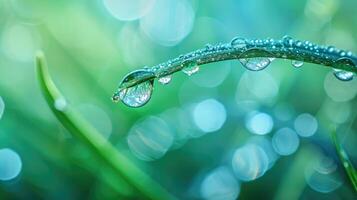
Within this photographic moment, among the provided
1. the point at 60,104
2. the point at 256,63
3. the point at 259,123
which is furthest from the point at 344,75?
the point at 259,123

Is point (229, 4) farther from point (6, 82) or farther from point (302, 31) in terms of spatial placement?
point (6, 82)

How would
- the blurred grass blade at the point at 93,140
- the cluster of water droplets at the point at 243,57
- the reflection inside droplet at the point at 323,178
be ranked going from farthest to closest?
1. the reflection inside droplet at the point at 323,178
2. the blurred grass blade at the point at 93,140
3. the cluster of water droplets at the point at 243,57

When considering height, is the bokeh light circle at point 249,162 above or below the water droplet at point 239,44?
above

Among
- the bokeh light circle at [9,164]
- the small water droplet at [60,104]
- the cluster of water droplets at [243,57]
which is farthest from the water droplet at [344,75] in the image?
the bokeh light circle at [9,164]

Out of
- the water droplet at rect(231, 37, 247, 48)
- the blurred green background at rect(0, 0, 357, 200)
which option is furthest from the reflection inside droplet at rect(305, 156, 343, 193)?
the water droplet at rect(231, 37, 247, 48)

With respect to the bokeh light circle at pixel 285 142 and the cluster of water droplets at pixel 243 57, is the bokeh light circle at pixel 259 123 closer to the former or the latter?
the bokeh light circle at pixel 285 142

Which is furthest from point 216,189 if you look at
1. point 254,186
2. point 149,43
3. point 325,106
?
point 149,43
